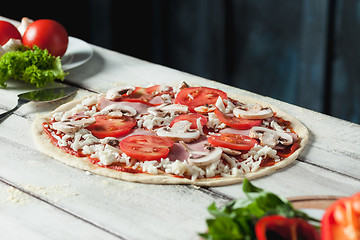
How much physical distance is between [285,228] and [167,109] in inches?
47.9

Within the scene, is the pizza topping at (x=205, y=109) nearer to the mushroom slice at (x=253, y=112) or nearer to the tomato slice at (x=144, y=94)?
the mushroom slice at (x=253, y=112)

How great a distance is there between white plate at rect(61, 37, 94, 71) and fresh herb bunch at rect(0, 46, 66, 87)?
0.44ft

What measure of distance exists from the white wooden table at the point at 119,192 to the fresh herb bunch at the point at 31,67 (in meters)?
0.33

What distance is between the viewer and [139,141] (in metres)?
2.31

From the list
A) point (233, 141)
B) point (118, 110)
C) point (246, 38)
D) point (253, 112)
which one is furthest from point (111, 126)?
point (246, 38)

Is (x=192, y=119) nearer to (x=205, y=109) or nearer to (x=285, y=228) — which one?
(x=205, y=109)

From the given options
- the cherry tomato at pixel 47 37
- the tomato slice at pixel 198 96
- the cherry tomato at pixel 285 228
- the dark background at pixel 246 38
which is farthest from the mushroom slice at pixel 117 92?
the dark background at pixel 246 38

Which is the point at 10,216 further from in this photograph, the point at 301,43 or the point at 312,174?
the point at 301,43

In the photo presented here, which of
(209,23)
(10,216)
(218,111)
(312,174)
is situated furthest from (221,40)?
(10,216)

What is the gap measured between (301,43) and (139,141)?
9.96 feet

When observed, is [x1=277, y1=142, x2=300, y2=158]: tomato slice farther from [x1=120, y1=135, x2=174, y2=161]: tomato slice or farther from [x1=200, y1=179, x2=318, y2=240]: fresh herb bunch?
[x1=200, y1=179, x2=318, y2=240]: fresh herb bunch

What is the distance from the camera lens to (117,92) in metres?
2.77

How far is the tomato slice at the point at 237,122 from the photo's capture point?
247cm

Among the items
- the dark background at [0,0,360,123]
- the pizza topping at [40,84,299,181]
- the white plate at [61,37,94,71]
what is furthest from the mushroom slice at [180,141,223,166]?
the dark background at [0,0,360,123]
